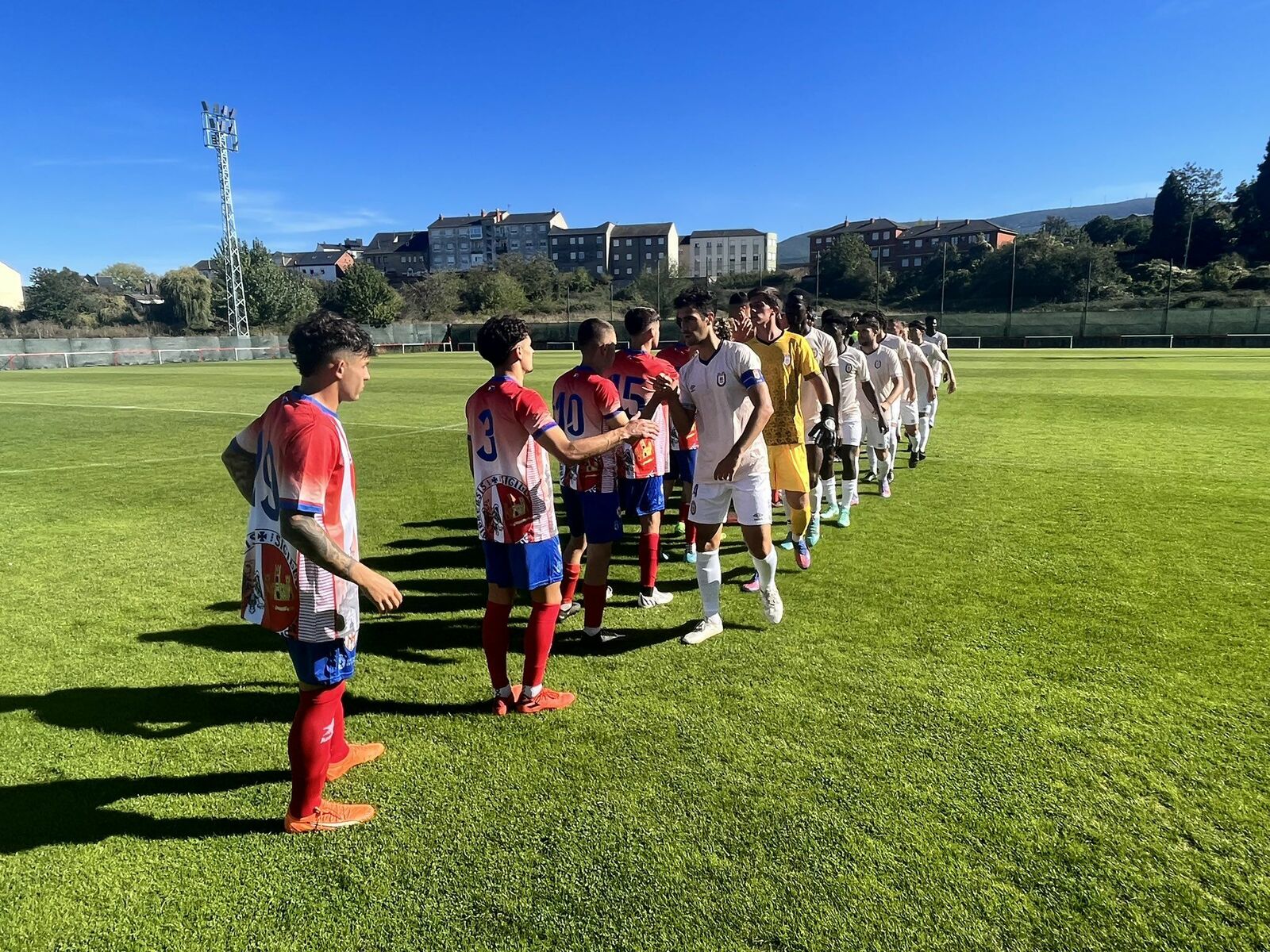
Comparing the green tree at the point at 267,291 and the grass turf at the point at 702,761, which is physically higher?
the green tree at the point at 267,291

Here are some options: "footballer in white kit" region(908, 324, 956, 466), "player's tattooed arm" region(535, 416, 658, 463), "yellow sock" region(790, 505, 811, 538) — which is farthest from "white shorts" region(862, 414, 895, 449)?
"player's tattooed arm" region(535, 416, 658, 463)

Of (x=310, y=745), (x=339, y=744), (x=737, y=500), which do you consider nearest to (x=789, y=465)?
(x=737, y=500)

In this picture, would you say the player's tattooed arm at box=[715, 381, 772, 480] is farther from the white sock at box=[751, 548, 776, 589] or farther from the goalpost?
the goalpost

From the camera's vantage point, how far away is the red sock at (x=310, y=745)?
9.58 ft

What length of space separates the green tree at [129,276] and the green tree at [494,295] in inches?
2629

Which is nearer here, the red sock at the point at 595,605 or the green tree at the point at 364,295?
the red sock at the point at 595,605

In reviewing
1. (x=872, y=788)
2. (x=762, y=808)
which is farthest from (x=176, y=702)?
(x=872, y=788)

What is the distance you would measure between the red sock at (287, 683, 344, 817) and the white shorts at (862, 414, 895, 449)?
744 cm

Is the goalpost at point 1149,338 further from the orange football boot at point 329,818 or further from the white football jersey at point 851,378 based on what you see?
the orange football boot at point 329,818

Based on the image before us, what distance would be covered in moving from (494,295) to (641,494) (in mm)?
84653

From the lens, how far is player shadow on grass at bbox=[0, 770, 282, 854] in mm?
3023

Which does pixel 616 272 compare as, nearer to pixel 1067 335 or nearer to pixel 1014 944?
pixel 1067 335

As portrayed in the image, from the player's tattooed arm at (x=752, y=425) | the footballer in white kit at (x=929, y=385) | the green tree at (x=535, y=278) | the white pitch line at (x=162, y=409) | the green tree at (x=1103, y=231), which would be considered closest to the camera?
the player's tattooed arm at (x=752, y=425)

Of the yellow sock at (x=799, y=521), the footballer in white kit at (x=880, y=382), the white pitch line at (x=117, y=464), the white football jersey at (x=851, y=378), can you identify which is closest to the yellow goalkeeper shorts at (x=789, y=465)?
the yellow sock at (x=799, y=521)
